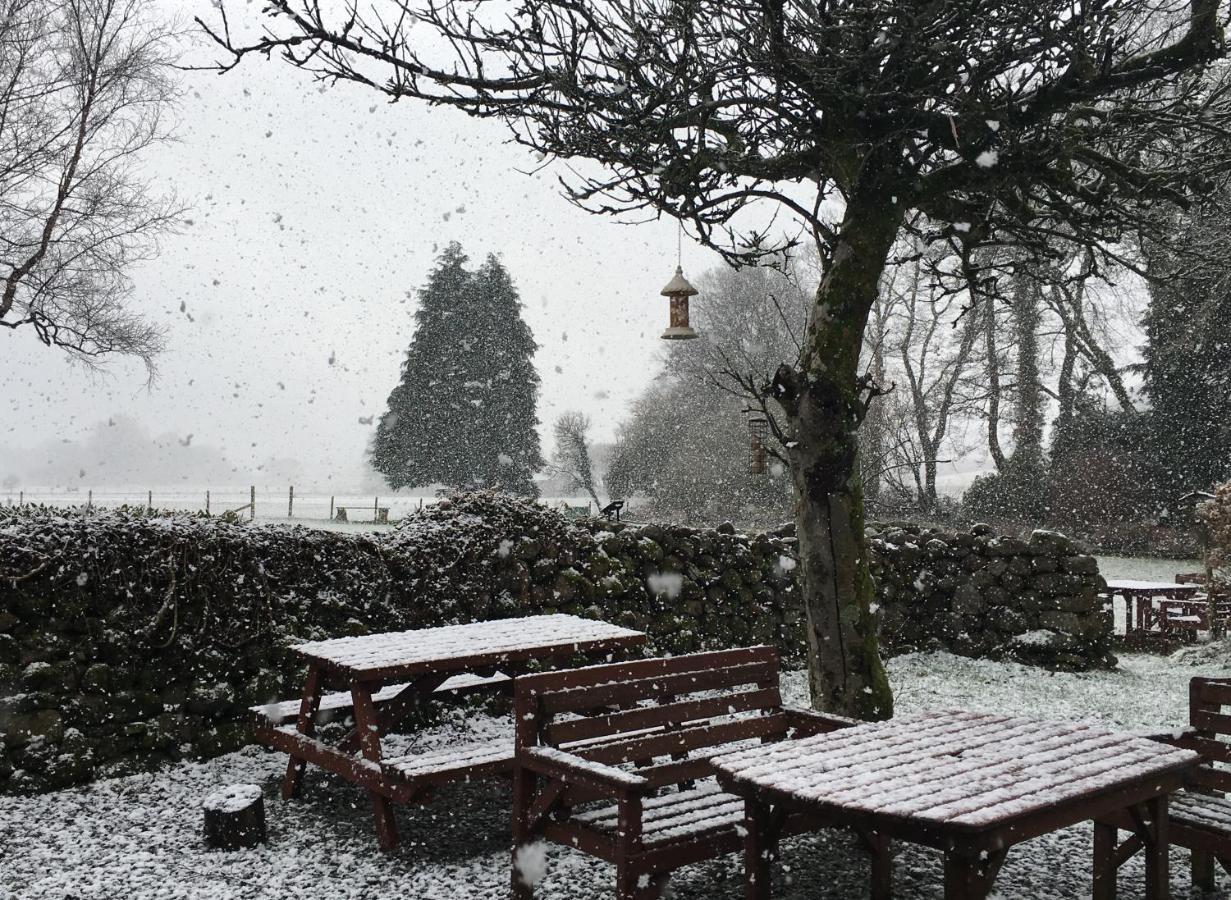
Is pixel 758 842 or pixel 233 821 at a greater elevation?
pixel 758 842

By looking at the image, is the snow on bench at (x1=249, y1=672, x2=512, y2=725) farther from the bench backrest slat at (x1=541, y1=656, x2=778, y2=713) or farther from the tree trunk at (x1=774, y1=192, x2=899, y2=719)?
the tree trunk at (x1=774, y1=192, x2=899, y2=719)

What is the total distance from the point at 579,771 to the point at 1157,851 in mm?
2127

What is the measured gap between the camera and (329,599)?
702cm

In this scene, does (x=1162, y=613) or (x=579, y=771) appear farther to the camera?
(x=1162, y=613)

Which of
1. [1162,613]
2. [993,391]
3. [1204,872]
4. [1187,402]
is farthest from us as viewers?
[993,391]

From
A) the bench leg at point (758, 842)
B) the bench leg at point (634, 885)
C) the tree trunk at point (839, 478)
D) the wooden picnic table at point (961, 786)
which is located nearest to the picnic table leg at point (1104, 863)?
the wooden picnic table at point (961, 786)

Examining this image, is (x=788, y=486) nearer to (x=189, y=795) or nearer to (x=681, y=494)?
(x=681, y=494)

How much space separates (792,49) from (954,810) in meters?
3.90

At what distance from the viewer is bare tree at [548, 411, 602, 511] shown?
31594 millimetres

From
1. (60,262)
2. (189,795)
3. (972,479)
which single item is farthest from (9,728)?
(972,479)

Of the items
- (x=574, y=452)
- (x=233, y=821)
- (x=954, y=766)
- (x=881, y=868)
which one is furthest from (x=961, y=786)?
(x=574, y=452)

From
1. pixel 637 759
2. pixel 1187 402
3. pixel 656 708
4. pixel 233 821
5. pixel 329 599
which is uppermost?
pixel 1187 402

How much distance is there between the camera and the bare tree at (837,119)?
16.9ft

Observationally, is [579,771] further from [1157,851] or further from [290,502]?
[290,502]
